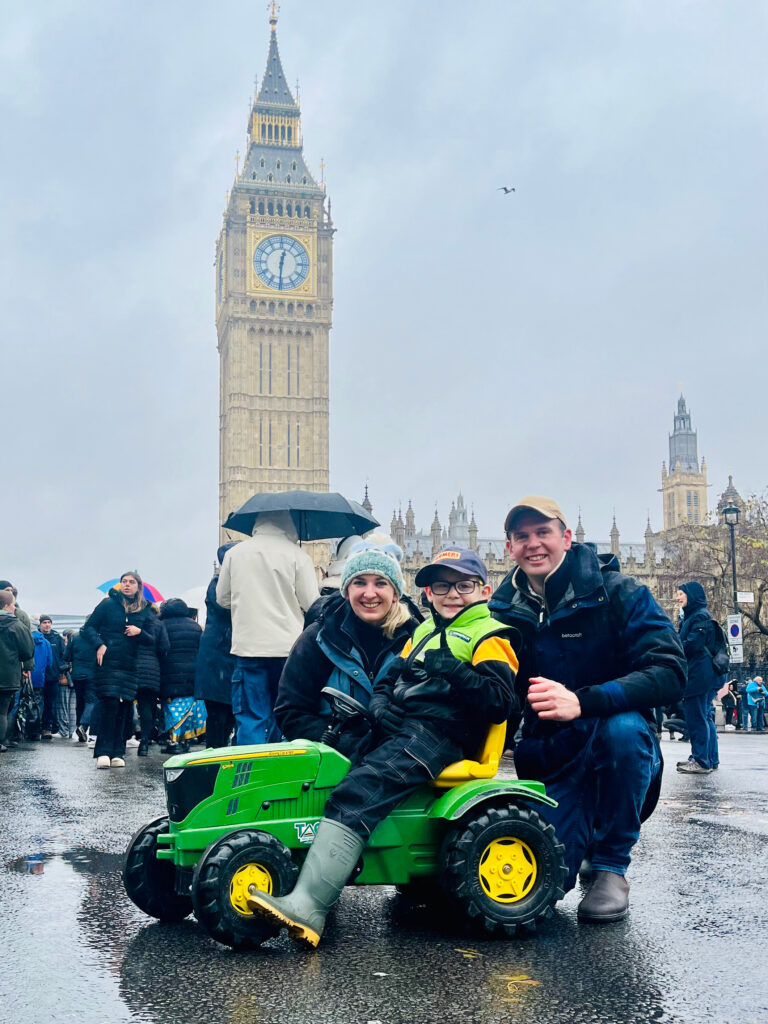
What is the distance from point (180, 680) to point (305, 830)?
8.12 meters

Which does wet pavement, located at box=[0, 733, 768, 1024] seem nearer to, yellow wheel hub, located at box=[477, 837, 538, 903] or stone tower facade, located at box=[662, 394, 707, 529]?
yellow wheel hub, located at box=[477, 837, 538, 903]

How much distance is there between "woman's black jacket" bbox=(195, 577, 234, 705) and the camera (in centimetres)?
799

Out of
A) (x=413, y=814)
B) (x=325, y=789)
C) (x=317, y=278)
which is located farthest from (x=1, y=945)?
(x=317, y=278)

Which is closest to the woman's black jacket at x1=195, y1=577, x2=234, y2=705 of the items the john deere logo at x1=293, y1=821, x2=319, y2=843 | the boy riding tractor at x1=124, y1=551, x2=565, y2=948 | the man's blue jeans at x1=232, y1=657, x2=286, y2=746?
the man's blue jeans at x1=232, y1=657, x2=286, y2=746

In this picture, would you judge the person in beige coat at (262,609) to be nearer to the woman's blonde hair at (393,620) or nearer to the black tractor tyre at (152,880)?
the woman's blonde hair at (393,620)

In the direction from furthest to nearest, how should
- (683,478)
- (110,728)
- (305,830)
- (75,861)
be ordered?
(683,478) → (110,728) → (75,861) → (305,830)

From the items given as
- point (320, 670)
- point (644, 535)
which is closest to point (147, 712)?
point (320, 670)

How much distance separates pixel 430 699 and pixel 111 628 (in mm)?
6923

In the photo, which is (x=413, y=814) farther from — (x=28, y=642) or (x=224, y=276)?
(x=224, y=276)

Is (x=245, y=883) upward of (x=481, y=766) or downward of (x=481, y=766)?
downward

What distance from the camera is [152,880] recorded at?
13.0 ft

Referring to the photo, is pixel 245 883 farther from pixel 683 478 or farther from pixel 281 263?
pixel 683 478

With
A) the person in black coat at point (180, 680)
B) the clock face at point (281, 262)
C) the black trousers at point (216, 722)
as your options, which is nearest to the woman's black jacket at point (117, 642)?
the person in black coat at point (180, 680)

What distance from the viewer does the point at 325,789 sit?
3895mm
